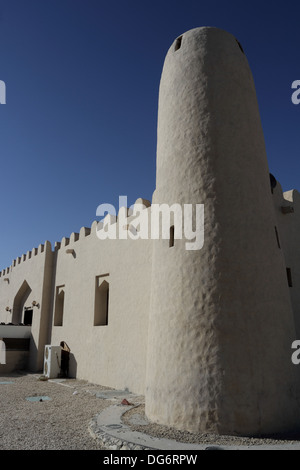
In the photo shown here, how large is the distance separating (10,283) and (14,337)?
542 centimetres

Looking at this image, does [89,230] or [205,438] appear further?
[89,230]

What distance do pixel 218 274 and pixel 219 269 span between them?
3.1 inches

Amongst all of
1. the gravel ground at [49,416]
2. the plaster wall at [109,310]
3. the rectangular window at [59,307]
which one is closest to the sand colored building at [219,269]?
the plaster wall at [109,310]

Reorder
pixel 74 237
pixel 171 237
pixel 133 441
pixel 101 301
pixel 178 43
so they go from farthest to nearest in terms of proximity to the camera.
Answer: pixel 74 237 → pixel 101 301 → pixel 178 43 → pixel 171 237 → pixel 133 441

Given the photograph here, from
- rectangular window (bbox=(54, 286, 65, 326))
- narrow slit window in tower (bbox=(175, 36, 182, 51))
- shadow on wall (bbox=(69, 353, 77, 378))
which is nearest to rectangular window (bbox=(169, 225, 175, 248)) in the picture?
narrow slit window in tower (bbox=(175, 36, 182, 51))

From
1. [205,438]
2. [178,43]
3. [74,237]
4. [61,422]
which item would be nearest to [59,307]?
[74,237]

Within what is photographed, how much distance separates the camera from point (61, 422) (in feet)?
21.0

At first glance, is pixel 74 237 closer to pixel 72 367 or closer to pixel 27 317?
pixel 72 367

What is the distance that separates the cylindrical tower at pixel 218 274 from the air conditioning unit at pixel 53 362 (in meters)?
7.33

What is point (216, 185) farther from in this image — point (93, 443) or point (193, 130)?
point (93, 443)

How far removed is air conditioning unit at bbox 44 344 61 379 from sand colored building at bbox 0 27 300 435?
472 cm

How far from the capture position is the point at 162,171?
23.1ft

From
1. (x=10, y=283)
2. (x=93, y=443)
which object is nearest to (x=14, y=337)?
(x=10, y=283)

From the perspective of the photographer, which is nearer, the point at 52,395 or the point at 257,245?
the point at 257,245
